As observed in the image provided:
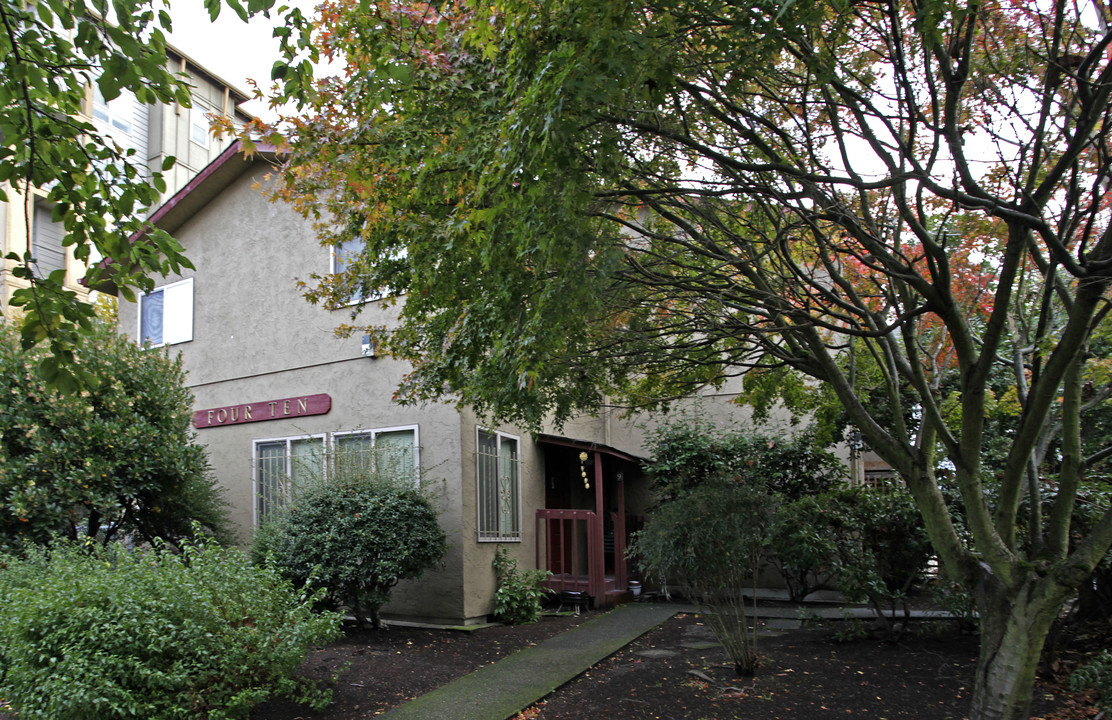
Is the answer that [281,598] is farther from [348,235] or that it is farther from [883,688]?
[883,688]

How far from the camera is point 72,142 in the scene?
550 centimetres

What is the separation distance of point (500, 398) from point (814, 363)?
3.15 meters

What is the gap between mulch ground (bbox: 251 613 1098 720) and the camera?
6520 millimetres

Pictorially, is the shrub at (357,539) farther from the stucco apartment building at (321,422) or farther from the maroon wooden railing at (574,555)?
the maroon wooden railing at (574,555)

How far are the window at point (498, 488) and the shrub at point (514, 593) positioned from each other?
0.39m

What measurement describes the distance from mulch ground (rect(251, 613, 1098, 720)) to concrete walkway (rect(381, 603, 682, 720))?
162mm

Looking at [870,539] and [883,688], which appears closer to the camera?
[883,688]

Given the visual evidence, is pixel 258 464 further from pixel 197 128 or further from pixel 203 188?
pixel 197 128

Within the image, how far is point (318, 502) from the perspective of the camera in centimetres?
973

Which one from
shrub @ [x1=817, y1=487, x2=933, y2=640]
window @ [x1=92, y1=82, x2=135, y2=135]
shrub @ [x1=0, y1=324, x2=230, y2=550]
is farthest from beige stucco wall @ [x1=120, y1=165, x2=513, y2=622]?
window @ [x1=92, y1=82, x2=135, y2=135]

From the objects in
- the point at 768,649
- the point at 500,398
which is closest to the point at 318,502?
the point at 500,398

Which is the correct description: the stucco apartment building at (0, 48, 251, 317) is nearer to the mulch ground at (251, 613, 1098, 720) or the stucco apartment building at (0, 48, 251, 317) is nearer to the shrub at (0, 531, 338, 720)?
the mulch ground at (251, 613, 1098, 720)

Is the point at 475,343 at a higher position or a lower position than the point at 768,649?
higher

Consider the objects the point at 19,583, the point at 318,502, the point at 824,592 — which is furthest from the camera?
the point at 824,592
